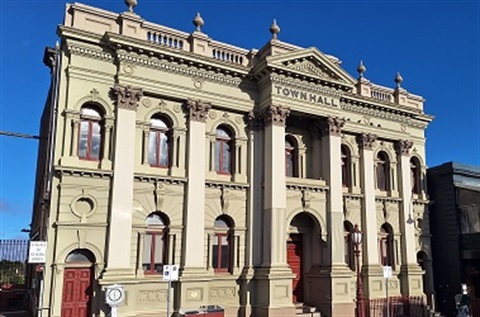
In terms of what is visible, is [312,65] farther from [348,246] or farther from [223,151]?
[348,246]

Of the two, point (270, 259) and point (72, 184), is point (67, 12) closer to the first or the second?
point (72, 184)

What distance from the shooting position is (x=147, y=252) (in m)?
17.1

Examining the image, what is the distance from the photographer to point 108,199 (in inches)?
645

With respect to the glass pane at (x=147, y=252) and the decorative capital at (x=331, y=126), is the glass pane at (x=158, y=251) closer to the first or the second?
the glass pane at (x=147, y=252)

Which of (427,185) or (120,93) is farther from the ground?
(120,93)

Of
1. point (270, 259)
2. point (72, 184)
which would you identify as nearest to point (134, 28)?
point (72, 184)

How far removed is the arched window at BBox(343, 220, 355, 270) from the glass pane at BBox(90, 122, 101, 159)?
11931mm

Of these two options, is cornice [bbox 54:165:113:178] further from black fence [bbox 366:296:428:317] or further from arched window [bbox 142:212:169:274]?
black fence [bbox 366:296:428:317]

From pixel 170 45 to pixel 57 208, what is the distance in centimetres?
778

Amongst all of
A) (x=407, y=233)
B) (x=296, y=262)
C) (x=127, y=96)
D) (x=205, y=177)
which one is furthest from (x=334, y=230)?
(x=127, y=96)

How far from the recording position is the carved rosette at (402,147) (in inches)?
961

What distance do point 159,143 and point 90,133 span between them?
2.69m

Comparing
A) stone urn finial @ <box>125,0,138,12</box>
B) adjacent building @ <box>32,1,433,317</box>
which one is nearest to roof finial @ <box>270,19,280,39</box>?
adjacent building @ <box>32,1,433,317</box>

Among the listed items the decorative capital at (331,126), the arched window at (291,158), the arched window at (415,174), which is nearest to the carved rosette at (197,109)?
the arched window at (291,158)
